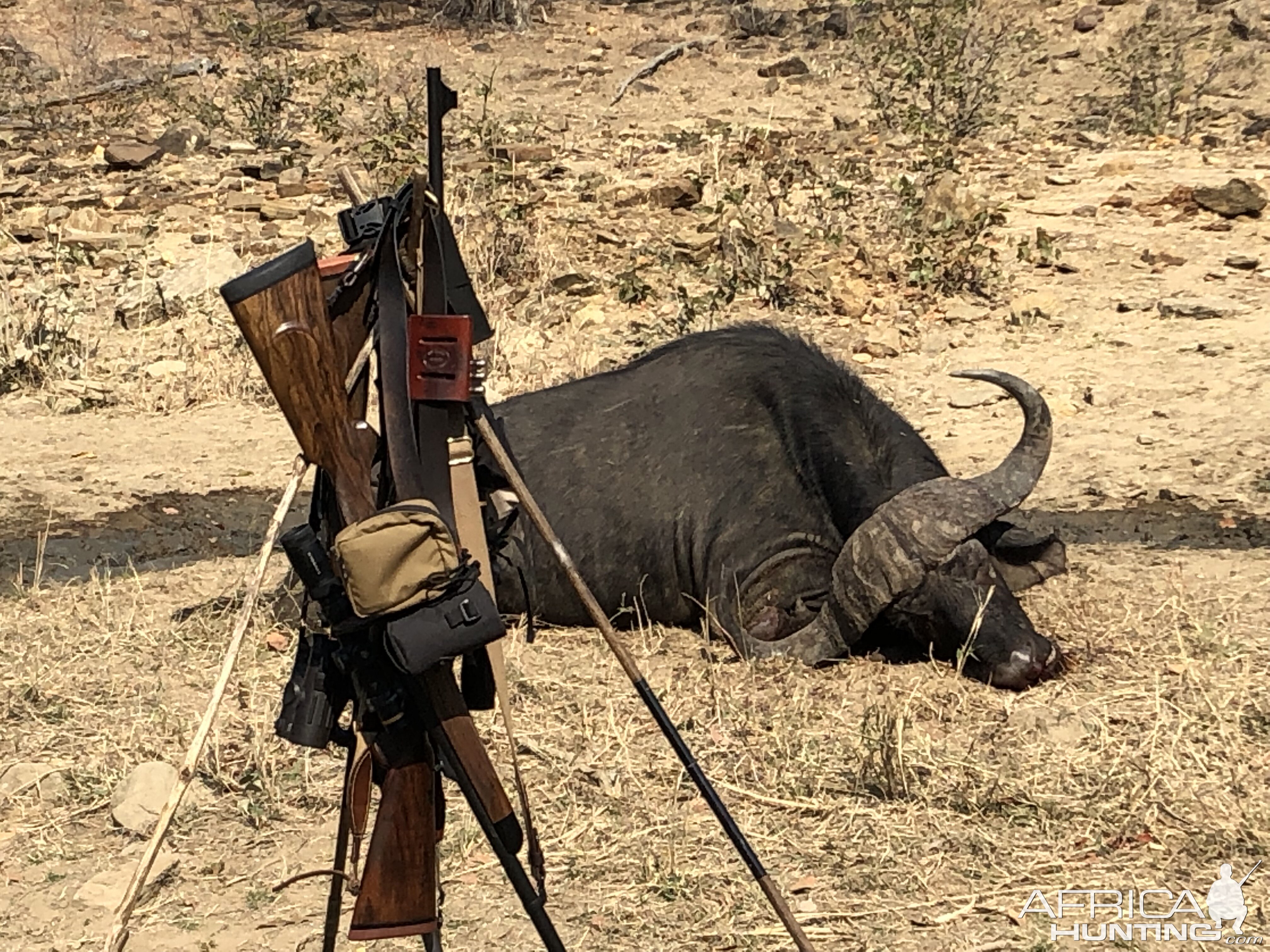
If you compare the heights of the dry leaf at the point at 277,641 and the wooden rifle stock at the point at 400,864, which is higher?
the wooden rifle stock at the point at 400,864

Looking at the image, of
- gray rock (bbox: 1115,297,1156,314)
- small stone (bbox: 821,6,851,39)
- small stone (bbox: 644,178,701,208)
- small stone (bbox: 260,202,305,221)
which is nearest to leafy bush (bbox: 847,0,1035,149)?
small stone (bbox: 821,6,851,39)

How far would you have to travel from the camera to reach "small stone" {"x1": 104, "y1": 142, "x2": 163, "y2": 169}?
1215 cm

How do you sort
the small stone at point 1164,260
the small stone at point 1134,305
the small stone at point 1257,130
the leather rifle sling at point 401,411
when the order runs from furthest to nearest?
1. the small stone at point 1257,130
2. the small stone at point 1164,260
3. the small stone at point 1134,305
4. the leather rifle sling at point 401,411

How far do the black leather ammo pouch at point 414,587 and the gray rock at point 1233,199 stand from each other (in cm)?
876

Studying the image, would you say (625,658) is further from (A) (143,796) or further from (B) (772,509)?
(B) (772,509)

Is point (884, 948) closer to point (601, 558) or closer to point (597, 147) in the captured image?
point (601, 558)

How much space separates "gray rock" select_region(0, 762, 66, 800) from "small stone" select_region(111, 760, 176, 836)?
213 millimetres

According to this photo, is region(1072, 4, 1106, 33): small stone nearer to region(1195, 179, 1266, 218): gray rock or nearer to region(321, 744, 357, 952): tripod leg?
region(1195, 179, 1266, 218): gray rock

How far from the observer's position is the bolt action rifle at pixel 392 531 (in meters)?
2.56

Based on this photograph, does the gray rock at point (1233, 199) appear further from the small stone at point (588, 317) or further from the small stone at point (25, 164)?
the small stone at point (25, 164)

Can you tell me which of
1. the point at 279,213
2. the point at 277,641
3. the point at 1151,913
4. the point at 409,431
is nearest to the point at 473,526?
the point at 409,431

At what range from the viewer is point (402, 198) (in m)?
2.75

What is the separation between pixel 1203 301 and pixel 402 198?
723cm

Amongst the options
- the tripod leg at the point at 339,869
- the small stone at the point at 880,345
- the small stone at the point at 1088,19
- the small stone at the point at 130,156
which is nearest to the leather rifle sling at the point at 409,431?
the tripod leg at the point at 339,869
